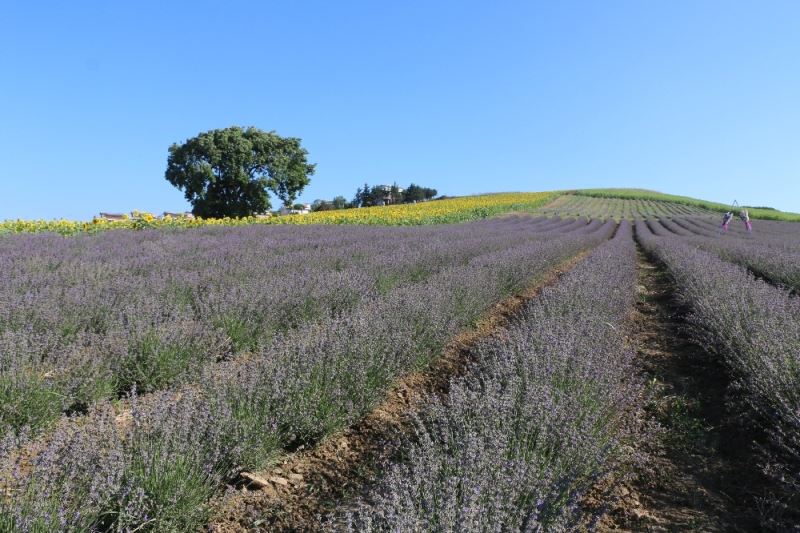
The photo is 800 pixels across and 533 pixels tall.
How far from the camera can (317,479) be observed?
7.75ft

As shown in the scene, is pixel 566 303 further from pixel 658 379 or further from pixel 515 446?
pixel 515 446

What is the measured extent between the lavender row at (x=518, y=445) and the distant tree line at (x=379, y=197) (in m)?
60.0

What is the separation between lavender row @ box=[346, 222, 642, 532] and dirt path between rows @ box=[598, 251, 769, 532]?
0.23 metres

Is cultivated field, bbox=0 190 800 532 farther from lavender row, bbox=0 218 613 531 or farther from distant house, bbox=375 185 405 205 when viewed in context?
distant house, bbox=375 185 405 205

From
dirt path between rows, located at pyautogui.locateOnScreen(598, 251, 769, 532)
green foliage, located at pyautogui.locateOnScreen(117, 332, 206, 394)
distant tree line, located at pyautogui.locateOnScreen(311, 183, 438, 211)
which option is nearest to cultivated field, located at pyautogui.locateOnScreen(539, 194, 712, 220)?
distant tree line, located at pyautogui.locateOnScreen(311, 183, 438, 211)

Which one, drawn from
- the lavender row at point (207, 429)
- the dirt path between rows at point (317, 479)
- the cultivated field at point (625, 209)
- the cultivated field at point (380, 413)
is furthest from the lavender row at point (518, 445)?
the cultivated field at point (625, 209)

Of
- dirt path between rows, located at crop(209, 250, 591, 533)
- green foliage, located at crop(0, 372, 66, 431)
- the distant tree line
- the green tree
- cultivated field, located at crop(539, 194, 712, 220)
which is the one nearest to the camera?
dirt path between rows, located at crop(209, 250, 591, 533)

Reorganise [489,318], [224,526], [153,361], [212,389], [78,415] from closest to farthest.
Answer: [224,526] → [212,389] → [78,415] → [153,361] → [489,318]

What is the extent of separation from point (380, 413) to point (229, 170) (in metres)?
32.0

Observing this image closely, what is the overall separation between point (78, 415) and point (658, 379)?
436 cm

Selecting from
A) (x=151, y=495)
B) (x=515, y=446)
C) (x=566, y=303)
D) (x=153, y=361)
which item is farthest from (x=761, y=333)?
(x=153, y=361)

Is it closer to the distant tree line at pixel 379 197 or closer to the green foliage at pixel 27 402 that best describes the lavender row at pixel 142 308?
the green foliage at pixel 27 402

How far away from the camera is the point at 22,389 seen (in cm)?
252

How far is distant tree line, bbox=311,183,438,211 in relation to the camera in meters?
67.4
